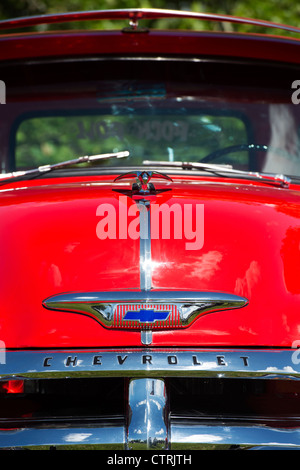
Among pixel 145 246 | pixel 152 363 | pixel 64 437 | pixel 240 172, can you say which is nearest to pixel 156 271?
pixel 145 246

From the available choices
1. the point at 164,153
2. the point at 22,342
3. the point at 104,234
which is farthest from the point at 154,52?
the point at 22,342

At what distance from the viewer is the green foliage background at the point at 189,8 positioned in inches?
443

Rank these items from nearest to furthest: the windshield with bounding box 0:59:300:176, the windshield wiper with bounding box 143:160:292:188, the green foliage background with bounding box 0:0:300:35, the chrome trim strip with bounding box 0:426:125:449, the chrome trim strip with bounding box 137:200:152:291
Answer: the chrome trim strip with bounding box 0:426:125:449, the chrome trim strip with bounding box 137:200:152:291, the windshield wiper with bounding box 143:160:292:188, the windshield with bounding box 0:59:300:176, the green foliage background with bounding box 0:0:300:35

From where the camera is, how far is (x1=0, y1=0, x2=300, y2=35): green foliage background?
11242 mm

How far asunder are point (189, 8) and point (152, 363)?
35.8ft

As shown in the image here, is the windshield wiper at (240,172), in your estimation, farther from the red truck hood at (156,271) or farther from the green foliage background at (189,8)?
the green foliage background at (189,8)

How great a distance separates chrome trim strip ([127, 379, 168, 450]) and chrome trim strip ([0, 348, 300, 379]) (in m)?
0.04

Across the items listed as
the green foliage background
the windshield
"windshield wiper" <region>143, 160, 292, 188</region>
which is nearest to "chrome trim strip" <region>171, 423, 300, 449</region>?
"windshield wiper" <region>143, 160, 292, 188</region>

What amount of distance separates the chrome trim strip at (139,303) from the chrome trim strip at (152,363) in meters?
0.08

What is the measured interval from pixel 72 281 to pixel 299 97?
4.87 ft

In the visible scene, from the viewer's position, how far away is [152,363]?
1.91 metres

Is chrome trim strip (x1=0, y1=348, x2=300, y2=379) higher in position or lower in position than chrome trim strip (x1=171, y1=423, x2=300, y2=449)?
higher

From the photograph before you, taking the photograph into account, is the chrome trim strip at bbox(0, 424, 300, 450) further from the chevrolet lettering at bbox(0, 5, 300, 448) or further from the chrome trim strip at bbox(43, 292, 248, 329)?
the chrome trim strip at bbox(43, 292, 248, 329)

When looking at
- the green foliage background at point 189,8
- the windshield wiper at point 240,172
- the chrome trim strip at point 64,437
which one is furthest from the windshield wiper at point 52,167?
the green foliage background at point 189,8
